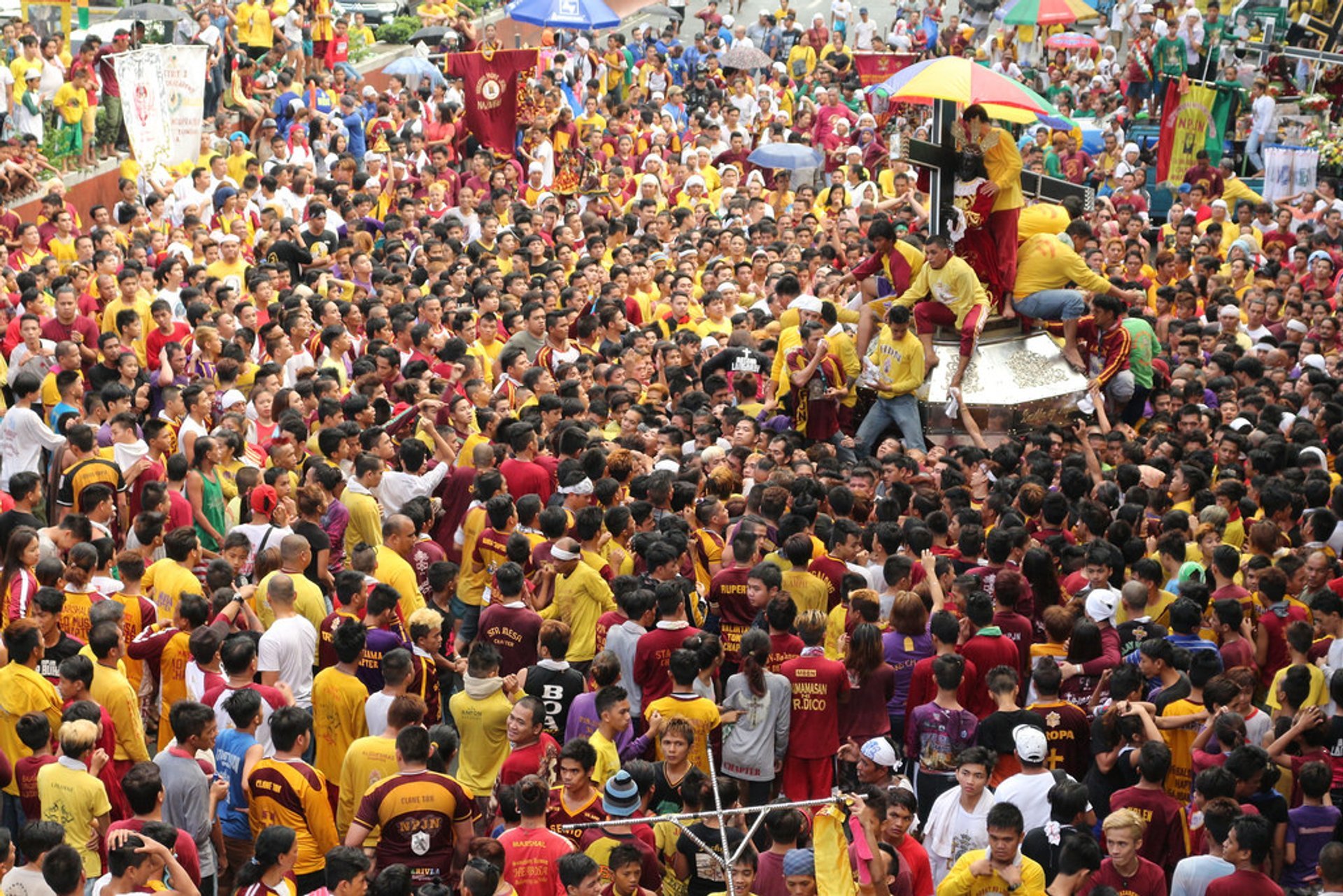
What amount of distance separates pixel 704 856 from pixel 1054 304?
874cm

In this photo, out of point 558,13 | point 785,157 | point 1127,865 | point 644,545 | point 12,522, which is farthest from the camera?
point 558,13

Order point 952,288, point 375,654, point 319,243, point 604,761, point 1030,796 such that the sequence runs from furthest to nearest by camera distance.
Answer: point 319,243
point 952,288
point 375,654
point 604,761
point 1030,796

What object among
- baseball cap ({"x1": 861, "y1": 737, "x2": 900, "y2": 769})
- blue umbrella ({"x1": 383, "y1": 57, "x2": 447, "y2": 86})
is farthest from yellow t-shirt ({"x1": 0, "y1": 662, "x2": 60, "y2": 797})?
blue umbrella ({"x1": 383, "y1": 57, "x2": 447, "y2": 86})

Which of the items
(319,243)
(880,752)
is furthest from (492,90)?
(880,752)

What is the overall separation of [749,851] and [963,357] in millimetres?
7656

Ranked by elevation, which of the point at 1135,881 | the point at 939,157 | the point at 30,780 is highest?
the point at 939,157

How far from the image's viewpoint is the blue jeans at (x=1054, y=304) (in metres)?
14.9

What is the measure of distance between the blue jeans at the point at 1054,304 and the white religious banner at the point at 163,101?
9.65 m

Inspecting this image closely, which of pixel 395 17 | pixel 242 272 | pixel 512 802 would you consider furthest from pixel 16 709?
pixel 395 17

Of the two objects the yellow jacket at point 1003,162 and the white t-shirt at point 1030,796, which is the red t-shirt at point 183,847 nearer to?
the white t-shirt at point 1030,796

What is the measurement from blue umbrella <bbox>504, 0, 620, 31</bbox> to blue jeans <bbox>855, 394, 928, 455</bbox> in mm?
12336

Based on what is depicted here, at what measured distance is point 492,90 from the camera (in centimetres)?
2342

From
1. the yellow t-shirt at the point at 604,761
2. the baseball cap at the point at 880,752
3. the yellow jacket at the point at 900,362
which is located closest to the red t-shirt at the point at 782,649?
the baseball cap at the point at 880,752

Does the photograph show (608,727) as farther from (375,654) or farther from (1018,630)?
(1018,630)
